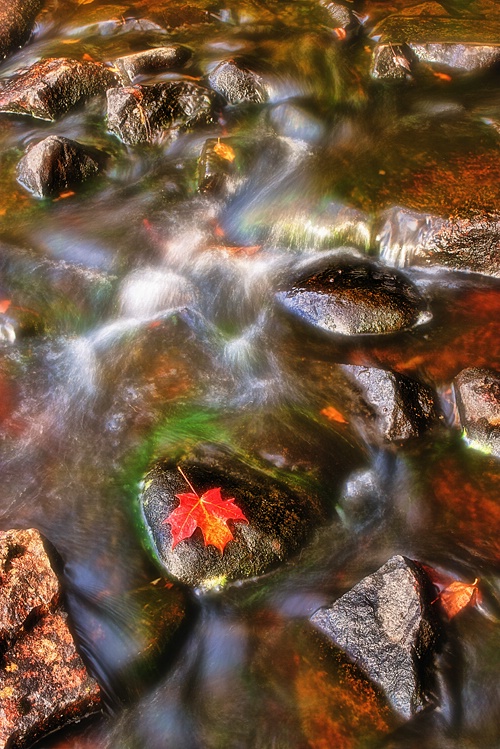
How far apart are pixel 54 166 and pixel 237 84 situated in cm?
288

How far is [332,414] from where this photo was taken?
16.7 ft

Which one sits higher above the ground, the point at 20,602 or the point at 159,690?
the point at 20,602

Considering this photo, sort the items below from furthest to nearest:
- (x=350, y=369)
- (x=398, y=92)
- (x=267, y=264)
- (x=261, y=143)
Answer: (x=398, y=92)
(x=261, y=143)
(x=267, y=264)
(x=350, y=369)

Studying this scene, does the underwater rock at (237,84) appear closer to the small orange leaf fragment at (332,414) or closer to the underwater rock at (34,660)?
the small orange leaf fragment at (332,414)

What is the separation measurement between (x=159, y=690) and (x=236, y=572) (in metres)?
0.85

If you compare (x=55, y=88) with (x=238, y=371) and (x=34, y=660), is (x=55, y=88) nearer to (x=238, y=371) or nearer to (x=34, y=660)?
(x=238, y=371)

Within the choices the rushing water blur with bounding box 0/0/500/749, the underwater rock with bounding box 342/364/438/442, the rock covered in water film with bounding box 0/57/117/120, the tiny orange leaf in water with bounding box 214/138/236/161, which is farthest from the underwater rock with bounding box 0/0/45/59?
the underwater rock with bounding box 342/364/438/442

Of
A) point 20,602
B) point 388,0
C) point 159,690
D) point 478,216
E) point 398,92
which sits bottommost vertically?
point 159,690

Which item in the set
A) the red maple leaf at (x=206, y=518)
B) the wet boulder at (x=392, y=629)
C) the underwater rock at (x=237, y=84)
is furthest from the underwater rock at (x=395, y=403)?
the underwater rock at (x=237, y=84)

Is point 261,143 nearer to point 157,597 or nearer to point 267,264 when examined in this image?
point 267,264

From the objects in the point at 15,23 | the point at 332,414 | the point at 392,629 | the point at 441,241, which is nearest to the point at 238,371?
the point at 332,414

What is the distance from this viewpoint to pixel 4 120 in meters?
8.20

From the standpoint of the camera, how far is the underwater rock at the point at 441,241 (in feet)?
20.1

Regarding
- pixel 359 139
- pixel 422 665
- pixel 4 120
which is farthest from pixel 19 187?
pixel 422 665
